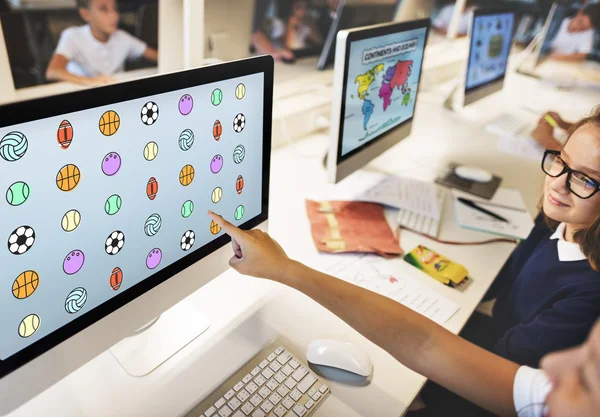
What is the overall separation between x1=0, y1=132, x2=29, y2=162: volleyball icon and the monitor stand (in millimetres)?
429

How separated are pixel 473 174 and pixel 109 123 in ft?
4.23

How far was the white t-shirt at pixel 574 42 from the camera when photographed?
10.1 feet

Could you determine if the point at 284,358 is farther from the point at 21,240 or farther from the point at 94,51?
the point at 94,51

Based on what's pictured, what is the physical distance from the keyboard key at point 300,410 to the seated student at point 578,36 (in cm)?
320

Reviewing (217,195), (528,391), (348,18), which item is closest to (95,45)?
(348,18)

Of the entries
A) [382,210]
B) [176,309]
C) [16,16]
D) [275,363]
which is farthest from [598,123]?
[16,16]

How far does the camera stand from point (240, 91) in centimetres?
71

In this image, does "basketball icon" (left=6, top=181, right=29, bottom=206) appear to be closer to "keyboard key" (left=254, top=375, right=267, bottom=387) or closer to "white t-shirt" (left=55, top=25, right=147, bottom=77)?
"keyboard key" (left=254, top=375, right=267, bottom=387)

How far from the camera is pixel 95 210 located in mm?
577

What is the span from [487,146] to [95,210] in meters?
1.68

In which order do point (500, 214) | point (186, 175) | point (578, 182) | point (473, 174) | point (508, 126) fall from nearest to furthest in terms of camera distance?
1. point (186, 175)
2. point (578, 182)
3. point (500, 214)
4. point (473, 174)
5. point (508, 126)

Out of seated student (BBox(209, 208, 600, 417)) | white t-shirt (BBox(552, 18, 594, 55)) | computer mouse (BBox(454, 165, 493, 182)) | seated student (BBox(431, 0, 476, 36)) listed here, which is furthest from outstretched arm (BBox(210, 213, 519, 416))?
white t-shirt (BBox(552, 18, 594, 55))

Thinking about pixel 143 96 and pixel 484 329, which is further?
pixel 484 329

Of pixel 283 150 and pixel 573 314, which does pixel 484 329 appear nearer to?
pixel 573 314
